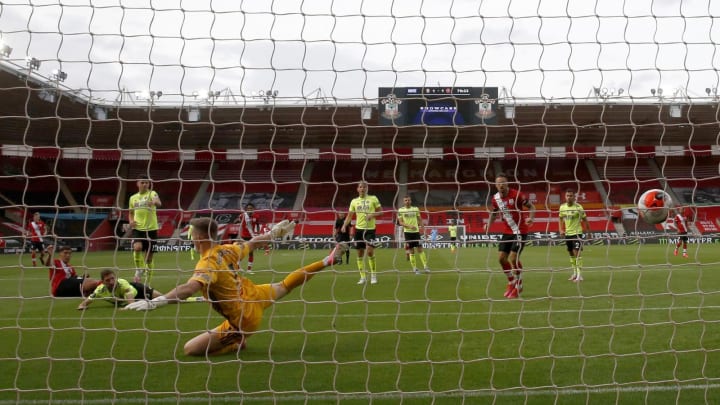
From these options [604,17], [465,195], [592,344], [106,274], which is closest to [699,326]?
[592,344]

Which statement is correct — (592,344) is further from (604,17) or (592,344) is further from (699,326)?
(604,17)

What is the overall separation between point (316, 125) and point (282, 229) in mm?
1101

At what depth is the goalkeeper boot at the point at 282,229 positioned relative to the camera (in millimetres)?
4953

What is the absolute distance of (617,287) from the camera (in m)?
9.55

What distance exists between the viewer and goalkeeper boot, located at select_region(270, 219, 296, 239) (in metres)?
4.95

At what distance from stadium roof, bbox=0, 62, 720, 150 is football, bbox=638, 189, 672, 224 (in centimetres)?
51

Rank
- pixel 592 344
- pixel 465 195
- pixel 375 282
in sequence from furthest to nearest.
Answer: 1. pixel 465 195
2. pixel 375 282
3. pixel 592 344

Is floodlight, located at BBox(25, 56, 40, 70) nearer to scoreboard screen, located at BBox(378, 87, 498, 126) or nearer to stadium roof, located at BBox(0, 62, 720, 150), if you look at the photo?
stadium roof, located at BBox(0, 62, 720, 150)

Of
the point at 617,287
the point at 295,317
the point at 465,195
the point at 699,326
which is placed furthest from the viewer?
the point at 465,195

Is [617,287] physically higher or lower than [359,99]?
lower

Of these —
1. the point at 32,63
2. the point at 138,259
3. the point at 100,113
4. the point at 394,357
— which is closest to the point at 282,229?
the point at 394,357

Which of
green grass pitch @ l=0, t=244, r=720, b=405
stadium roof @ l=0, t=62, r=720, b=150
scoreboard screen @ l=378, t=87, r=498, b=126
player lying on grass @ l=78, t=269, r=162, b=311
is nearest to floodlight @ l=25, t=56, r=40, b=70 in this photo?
stadium roof @ l=0, t=62, r=720, b=150

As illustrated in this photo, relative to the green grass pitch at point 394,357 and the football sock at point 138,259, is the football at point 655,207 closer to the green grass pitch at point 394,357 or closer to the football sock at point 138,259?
the green grass pitch at point 394,357

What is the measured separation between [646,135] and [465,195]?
17.2 m
